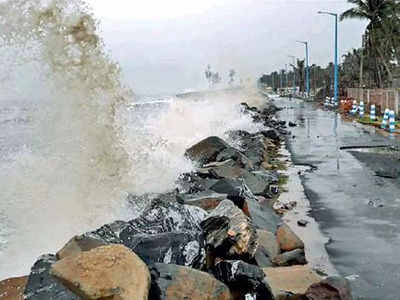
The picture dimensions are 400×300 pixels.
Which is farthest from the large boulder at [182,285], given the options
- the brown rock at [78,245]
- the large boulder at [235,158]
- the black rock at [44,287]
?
the large boulder at [235,158]

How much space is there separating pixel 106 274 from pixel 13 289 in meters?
1.49

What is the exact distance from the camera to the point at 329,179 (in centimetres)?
1191

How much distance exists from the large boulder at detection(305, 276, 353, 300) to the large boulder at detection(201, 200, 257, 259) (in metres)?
1.09

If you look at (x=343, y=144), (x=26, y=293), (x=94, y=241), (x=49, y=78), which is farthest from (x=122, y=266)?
(x=343, y=144)

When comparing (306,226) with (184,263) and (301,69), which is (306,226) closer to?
(184,263)

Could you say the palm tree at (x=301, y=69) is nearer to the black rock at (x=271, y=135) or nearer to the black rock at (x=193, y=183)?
the black rock at (x=271, y=135)

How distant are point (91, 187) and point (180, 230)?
15.3ft

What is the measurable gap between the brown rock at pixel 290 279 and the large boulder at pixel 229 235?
355 millimetres

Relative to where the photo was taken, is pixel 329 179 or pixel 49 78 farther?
pixel 329 179

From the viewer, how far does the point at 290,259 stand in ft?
20.6

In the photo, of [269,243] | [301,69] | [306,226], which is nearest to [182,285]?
[269,243]

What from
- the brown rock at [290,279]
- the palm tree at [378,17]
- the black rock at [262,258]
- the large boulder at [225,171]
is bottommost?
the black rock at [262,258]

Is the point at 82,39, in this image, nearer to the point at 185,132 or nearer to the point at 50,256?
the point at 50,256

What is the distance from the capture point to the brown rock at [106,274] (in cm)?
404
